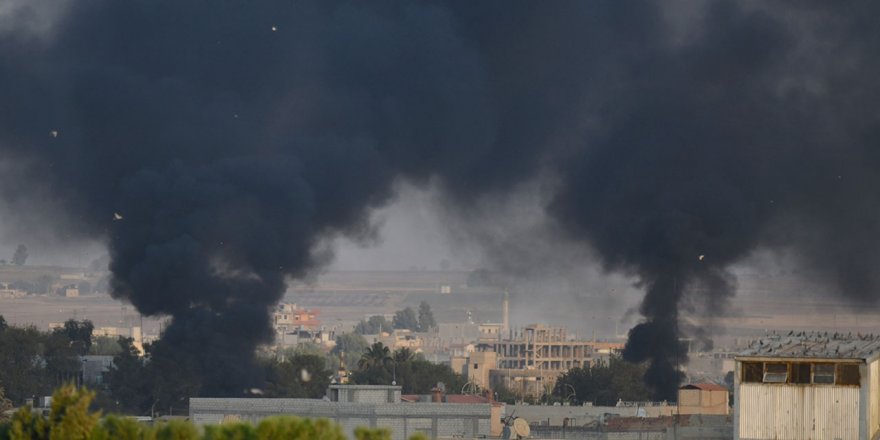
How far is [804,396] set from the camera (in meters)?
40.4

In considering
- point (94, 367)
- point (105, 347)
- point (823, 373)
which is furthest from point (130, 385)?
point (823, 373)

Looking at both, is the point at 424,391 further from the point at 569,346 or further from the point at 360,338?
the point at 360,338

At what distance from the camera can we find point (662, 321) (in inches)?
4277

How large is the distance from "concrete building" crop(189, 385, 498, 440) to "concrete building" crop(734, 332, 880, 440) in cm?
2059

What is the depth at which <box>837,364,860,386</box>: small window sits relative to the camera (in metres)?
40.3

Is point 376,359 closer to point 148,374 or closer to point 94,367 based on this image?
point 94,367

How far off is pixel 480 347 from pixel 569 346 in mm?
19965

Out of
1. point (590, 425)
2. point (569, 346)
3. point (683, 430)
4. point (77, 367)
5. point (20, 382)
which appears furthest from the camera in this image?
point (569, 346)

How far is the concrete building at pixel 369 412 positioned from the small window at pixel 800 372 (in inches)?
827

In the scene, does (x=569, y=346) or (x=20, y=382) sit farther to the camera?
(x=569, y=346)

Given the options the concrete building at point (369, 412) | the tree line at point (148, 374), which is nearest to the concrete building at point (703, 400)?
the concrete building at point (369, 412)

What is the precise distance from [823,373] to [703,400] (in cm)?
3372

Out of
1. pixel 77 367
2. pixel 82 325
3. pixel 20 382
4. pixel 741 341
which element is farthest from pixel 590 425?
pixel 741 341

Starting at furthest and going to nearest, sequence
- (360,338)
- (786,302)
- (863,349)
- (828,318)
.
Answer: (360,338), (786,302), (828,318), (863,349)
